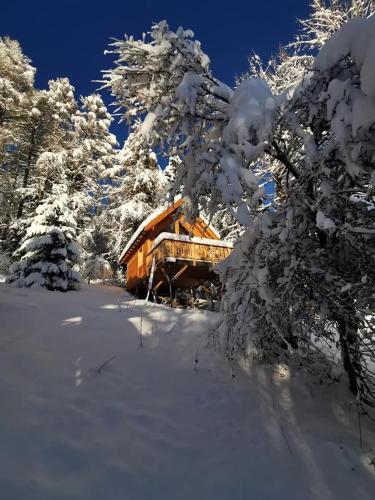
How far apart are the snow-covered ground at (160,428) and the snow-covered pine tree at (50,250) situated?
8.89 meters

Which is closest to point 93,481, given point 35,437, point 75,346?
point 35,437

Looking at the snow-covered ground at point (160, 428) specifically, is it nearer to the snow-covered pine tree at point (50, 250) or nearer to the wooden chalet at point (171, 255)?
the wooden chalet at point (171, 255)

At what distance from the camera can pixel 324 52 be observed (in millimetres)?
3512

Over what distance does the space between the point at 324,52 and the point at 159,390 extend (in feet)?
15.5

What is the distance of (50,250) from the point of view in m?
15.4

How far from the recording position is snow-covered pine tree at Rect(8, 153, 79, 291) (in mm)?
14766

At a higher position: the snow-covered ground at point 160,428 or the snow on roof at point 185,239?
the snow on roof at point 185,239

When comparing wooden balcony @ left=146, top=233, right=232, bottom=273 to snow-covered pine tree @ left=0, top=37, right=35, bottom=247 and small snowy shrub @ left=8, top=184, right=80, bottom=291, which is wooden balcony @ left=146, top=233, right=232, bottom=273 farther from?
snow-covered pine tree @ left=0, top=37, right=35, bottom=247

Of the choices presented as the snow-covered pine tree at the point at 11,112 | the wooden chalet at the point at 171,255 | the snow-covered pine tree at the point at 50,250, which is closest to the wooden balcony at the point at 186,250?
the wooden chalet at the point at 171,255

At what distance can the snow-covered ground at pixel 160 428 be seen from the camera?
9.36 ft

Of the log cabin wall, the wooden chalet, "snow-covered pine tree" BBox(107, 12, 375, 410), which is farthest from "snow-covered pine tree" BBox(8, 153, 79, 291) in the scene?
"snow-covered pine tree" BBox(107, 12, 375, 410)

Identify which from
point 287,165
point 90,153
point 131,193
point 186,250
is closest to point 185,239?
point 186,250

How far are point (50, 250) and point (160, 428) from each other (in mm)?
13375

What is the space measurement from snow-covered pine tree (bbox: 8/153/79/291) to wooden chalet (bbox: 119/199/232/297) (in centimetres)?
344
